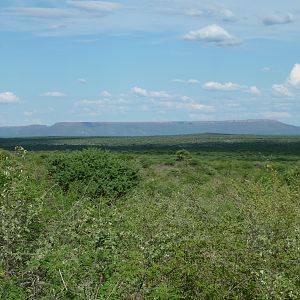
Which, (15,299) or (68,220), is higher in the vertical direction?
(68,220)

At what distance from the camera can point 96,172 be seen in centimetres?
3756

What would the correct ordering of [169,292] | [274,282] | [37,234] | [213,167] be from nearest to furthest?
[274,282]
[169,292]
[37,234]
[213,167]

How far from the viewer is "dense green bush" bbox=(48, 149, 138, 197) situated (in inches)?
1447

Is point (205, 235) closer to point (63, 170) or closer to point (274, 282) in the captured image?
point (274, 282)

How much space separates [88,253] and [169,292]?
5.95 feet

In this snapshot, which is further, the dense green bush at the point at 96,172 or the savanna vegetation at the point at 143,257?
the dense green bush at the point at 96,172

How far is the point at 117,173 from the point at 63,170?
4.11m

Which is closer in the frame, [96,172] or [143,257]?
[143,257]

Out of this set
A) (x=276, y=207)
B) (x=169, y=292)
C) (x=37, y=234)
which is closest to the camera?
(x=169, y=292)

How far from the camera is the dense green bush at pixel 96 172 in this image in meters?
36.8

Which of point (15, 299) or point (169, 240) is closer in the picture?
point (15, 299)

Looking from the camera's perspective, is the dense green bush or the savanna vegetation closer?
the savanna vegetation

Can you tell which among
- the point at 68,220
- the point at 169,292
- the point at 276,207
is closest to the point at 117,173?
the point at 276,207

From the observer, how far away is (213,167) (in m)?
57.9
